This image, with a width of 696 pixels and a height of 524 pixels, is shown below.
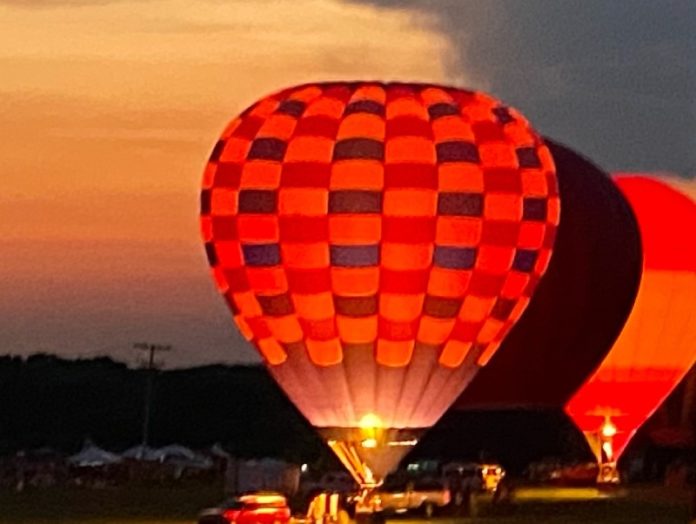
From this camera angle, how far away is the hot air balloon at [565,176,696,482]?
1984cm

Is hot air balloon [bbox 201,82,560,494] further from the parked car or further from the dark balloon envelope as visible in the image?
the dark balloon envelope

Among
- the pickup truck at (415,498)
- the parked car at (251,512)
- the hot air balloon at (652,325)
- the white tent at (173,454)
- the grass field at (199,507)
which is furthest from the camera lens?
the white tent at (173,454)

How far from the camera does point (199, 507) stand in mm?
→ 20906

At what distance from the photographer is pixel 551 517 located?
1880cm

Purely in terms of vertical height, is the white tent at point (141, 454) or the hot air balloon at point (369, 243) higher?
the white tent at point (141, 454)

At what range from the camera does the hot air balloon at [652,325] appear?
19844 mm

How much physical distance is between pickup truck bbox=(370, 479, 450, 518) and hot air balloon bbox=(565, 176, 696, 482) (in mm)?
1588

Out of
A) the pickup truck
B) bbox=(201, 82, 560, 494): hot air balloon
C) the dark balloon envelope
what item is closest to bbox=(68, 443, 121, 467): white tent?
the pickup truck

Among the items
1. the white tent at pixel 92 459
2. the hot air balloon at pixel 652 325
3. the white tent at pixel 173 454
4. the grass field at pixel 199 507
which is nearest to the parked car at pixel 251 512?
the grass field at pixel 199 507

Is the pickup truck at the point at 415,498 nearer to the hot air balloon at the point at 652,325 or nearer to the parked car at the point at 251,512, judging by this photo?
the parked car at the point at 251,512

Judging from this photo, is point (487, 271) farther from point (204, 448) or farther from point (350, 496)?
point (204, 448)

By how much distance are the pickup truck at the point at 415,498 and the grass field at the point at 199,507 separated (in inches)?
12.0

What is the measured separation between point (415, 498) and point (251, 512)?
11.2ft

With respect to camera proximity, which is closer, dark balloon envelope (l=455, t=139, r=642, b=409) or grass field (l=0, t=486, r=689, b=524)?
dark balloon envelope (l=455, t=139, r=642, b=409)
